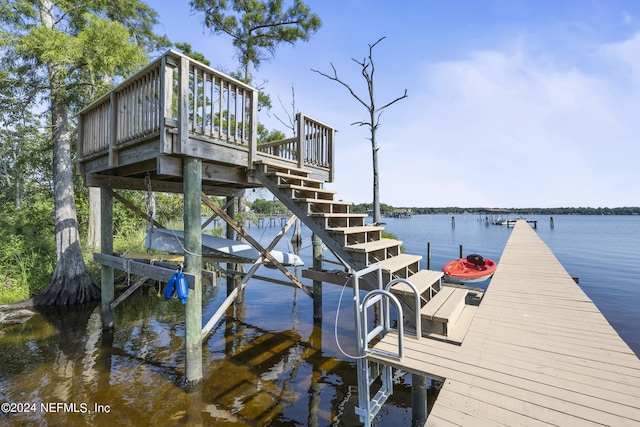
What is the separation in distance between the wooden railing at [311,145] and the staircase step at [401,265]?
3.19 meters

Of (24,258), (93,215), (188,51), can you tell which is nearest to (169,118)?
(24,258)

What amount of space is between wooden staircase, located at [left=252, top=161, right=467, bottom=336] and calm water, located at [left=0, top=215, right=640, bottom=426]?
2009mm

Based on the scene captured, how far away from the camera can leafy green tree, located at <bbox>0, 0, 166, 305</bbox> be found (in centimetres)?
816

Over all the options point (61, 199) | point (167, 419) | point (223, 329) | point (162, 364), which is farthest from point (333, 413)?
point (61, 199)

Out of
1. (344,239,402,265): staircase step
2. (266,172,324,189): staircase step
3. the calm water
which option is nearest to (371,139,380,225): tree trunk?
the calm water

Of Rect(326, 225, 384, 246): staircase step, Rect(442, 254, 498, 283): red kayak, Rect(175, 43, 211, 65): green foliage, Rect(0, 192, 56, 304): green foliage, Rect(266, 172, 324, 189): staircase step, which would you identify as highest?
Rect(175, 43, 211, 65): green foliage

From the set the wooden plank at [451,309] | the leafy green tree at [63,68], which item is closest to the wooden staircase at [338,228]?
the wooden plank at [451,309]

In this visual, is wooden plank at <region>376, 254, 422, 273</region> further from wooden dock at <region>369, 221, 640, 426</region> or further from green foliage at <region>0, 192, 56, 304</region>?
green foliage at <region>0, 192, 56, 304</region>

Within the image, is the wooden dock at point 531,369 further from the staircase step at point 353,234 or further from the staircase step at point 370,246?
the staircase step at point 353,234

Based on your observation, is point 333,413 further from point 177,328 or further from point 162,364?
point 177,328

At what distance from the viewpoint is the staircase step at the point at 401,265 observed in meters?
4.74

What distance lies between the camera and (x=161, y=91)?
4703 mm

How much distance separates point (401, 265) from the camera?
496cm

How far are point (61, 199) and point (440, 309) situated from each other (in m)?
12.4
